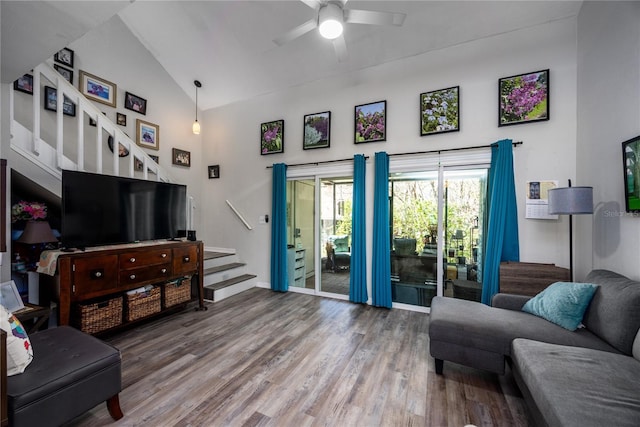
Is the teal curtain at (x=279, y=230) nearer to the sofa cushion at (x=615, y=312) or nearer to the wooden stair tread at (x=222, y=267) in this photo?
the wooden stair tread at (x=222, y=267)

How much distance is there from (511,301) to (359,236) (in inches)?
76.5

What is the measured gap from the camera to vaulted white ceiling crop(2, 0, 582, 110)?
1808 mm

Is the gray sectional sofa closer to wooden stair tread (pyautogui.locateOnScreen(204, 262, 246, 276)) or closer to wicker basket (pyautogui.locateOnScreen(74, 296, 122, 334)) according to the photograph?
wicker basket (pyautogui.locateOnScreen(74, 296, 122, 334))

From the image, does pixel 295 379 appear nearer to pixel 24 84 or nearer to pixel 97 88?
pixel 24 84

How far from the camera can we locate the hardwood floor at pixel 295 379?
1.69 metres

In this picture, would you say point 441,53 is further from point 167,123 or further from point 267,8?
point 167,123

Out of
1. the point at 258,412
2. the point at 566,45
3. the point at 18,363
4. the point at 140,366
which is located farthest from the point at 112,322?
the point at 566,45

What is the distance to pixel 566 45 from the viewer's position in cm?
295

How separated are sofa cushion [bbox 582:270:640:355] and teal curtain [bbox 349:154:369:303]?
7.62 feet

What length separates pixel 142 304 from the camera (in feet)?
9.63

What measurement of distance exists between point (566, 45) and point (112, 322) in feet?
19.2

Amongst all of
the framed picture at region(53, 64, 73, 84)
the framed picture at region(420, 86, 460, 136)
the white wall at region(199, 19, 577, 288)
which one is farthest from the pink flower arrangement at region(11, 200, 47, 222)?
the framed picture at region(420, 86, 460, 136)

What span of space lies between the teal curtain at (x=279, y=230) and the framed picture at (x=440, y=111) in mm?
2285

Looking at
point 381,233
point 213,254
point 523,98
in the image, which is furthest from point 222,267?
point 523,98
